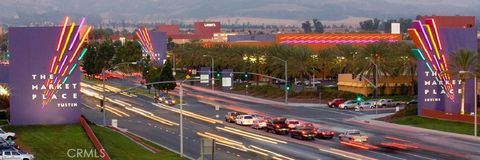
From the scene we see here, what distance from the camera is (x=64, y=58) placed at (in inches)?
3354

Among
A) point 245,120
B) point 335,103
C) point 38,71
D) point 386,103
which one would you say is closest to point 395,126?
point 245,120

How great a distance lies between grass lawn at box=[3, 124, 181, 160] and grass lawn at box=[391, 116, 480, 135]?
26486mm

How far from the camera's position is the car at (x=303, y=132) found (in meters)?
77.3

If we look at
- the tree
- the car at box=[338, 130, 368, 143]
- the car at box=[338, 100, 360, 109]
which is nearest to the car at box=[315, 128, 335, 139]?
the car at box=[338, 130, 368, 143]

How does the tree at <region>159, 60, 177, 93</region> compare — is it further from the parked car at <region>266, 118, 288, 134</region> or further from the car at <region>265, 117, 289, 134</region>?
the parked car at <region>266, 118, 288, 134</region>

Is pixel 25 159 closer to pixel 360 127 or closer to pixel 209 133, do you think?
pixel 209 133

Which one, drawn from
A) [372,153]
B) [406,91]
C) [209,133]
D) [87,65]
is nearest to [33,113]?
[209,133]

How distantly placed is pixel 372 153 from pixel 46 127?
30116 mm

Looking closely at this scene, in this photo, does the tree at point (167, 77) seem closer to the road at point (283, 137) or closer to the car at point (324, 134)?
the road at point (283, 137)

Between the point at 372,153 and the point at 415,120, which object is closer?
the point at 372,153

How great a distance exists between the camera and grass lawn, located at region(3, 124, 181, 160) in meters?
64.3

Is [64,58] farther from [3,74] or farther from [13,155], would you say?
[3,74]

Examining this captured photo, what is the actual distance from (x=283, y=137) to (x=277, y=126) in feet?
14.6

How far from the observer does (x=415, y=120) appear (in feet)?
302
